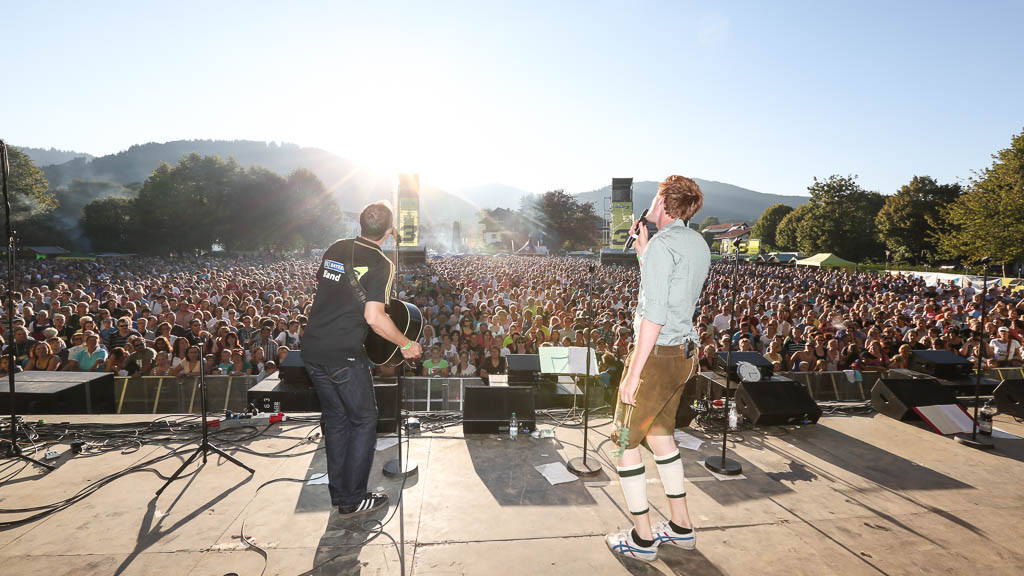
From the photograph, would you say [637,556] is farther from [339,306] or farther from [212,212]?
[212,212]

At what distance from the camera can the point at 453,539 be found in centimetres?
336

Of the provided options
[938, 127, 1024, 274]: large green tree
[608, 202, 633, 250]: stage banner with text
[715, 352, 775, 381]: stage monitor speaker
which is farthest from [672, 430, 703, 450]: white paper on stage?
[608, 202, 633, 250]: stage banner with text

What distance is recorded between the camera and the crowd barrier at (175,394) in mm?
6129

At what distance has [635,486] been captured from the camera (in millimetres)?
3066

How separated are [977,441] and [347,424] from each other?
21.6 feet

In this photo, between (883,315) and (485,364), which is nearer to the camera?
(485,364)

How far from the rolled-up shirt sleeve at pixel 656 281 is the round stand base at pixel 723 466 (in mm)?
2279

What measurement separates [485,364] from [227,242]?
65.3m

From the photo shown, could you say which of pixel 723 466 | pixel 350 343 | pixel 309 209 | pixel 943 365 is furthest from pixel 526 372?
pixel 309 209

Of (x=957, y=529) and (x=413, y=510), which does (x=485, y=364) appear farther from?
(x=957, y=529)

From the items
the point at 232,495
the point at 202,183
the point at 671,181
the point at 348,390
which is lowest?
the point at 232,495

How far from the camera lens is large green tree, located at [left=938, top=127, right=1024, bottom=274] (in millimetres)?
27375

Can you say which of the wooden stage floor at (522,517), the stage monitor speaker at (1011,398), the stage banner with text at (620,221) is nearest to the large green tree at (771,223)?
the stage banner with text at (620,221)

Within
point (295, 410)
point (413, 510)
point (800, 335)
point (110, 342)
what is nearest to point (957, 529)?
point (413, 510)
